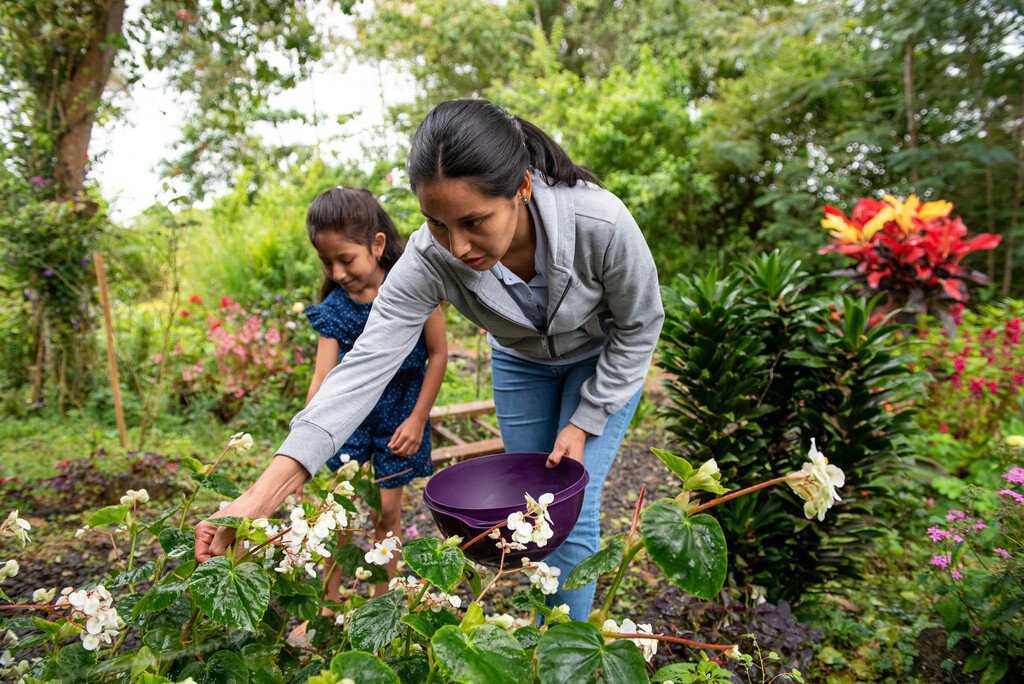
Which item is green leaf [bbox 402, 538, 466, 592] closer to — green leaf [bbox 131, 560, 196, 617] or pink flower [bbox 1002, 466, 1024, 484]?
green leaf [bbox 131, 560, 196, 617]

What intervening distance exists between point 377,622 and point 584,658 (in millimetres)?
324

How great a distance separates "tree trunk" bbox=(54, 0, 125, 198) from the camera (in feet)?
12.3

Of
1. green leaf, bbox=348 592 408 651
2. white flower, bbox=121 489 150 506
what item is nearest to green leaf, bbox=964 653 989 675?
green leaf, bbox=348 592 408 651

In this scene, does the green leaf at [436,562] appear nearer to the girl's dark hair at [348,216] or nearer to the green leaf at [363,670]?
the green leaf at [363,670]

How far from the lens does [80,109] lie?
381cm

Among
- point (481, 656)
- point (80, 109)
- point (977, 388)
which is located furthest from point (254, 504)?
point (80, 109)

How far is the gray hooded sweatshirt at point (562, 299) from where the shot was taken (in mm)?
1452

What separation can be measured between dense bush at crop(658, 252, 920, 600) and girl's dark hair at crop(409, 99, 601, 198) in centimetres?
86

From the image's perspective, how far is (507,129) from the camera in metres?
1.35

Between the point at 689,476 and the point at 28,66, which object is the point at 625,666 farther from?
the point at 28,66

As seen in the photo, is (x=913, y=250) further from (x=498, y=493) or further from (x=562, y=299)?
(x=498, y=493)

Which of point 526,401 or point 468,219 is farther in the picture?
point 526,401

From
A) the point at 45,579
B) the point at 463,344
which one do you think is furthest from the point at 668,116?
the point at 45,579

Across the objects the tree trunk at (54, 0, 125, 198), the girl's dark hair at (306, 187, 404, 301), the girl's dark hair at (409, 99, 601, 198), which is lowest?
the girl's dark hair at (306, 187, 404, 301)
